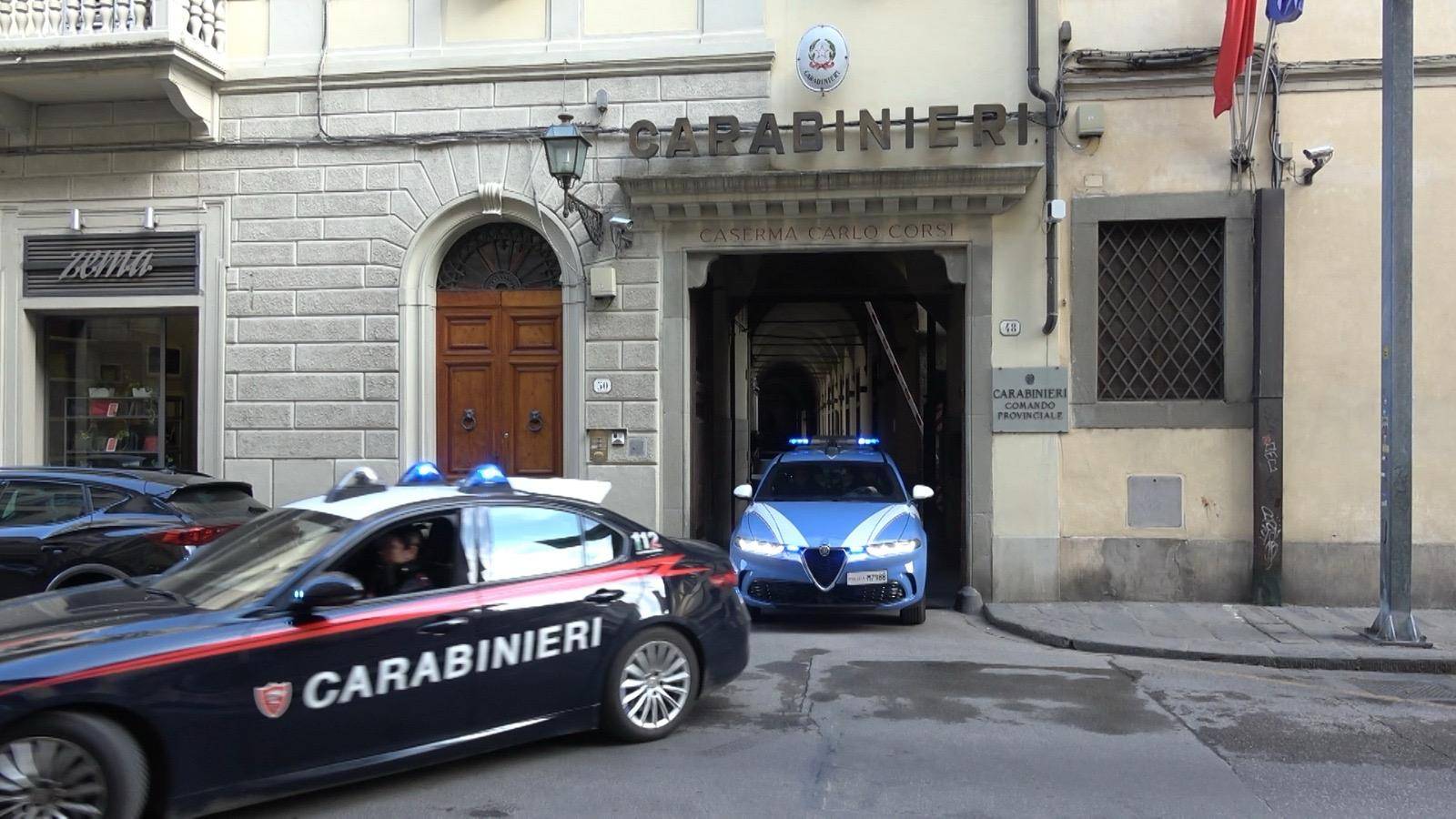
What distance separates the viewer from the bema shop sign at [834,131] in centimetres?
1097

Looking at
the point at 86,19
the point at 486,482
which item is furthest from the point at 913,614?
the point at 86,19

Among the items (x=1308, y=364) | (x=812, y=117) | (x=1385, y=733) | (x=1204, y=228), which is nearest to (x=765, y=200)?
(x=812, y=117)

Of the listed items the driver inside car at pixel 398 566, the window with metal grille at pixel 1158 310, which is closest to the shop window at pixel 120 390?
the driver inside car at pixel 398 566

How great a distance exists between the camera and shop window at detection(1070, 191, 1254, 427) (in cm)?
1086

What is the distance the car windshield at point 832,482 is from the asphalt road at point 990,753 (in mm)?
2505

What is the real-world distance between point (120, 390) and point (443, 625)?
410 inches

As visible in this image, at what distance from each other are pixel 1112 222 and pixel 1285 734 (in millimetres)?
6278

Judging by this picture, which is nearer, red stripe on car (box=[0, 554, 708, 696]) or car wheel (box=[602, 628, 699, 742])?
red stripe on car (box=[0, 554, 708, 696])

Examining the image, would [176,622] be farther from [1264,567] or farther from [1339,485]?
[1339,485]

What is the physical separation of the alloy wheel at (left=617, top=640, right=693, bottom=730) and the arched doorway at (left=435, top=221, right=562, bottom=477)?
6.46 metres

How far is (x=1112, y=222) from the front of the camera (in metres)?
11.1

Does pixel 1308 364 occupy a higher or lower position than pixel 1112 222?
lower

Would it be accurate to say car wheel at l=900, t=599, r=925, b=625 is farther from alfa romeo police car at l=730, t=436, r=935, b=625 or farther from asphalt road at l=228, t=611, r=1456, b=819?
asphalt road at l=228, t=611, r=1456, b=819

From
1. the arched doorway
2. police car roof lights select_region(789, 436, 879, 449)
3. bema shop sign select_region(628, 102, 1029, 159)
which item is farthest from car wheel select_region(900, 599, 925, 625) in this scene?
bema shop sign select_region(628, 102, 1029, 159)
